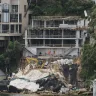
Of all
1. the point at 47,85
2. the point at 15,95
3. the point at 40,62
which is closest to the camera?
the point at 15,95

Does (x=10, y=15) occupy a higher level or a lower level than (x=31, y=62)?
higher

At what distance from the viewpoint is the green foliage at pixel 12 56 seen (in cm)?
6241

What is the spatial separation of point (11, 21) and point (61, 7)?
7.17 m

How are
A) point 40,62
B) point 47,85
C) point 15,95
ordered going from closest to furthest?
point 15,95 < point 47,85 < point 40,62

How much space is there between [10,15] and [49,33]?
5658 mm

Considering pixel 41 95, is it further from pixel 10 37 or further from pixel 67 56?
pixel 10 37

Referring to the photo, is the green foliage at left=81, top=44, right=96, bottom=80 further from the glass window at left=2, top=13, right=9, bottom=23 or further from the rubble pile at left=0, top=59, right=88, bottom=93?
the glass window at left=2, top=13, right=9, bottom=23

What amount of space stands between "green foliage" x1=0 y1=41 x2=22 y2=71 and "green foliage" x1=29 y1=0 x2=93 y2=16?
23.9 feet

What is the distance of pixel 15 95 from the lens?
51.8 metres

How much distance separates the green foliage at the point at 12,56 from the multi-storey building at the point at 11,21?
3.28 m

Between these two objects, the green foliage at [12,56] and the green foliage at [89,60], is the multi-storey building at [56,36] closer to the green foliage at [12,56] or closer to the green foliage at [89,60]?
the green foliage at [12,56]

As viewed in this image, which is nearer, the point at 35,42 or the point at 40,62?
the point at 40,62

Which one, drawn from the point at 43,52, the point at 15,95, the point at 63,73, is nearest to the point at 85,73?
the point at 63,73

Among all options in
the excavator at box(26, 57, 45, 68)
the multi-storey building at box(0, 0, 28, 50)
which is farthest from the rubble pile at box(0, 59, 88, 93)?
the multi-storey building at box(0, 0, 28, 50)
